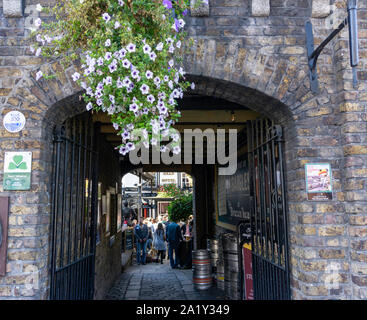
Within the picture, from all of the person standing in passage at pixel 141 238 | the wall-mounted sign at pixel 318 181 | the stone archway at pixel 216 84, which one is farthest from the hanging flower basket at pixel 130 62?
the person standing in passage at pixel 141 238

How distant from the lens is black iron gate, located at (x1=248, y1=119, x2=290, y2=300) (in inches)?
121

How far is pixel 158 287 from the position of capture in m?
7.02

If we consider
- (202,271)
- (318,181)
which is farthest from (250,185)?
(202,271)

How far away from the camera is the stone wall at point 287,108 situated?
274cm

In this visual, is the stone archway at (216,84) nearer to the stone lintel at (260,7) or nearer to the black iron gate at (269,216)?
the black iron gate at (269,216)

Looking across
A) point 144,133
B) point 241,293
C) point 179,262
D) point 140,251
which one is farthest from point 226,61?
point 140,251

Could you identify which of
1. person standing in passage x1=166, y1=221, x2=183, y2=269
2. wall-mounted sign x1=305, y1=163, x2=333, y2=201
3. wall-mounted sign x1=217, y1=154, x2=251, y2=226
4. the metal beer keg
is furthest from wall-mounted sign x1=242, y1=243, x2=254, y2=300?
person standing in passage x1=166, y1=221, x2=183, y2=269

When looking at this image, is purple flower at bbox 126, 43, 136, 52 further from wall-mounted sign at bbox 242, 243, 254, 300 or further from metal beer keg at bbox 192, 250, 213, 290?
metal beer keg at bbox 192, 250, 213, 290

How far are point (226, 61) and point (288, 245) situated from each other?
1.77 m

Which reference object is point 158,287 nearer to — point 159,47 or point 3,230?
point 3,230

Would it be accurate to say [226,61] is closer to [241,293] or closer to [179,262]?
[241,293]

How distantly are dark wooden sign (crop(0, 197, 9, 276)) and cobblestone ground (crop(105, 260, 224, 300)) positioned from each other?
3.82 metres

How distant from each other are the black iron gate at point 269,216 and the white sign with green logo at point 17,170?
2.18 metres

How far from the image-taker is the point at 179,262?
962 centimetres
